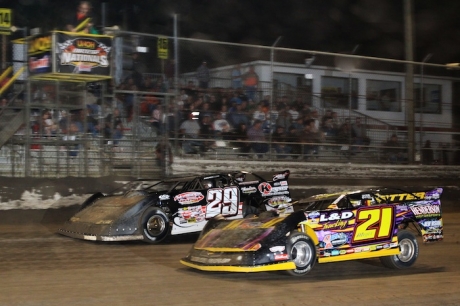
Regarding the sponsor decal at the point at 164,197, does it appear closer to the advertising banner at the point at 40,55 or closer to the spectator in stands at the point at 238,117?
the advertising banner at the point at 40,55

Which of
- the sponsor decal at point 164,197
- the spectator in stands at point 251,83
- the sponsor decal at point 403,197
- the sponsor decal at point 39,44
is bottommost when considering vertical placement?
the sponsor decal at point 164,197

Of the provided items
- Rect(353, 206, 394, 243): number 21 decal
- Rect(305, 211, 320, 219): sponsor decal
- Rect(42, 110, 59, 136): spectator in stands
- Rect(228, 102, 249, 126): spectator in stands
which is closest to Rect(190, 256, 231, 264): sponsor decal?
Rect(305, 211, 320, 219): sponsor decal

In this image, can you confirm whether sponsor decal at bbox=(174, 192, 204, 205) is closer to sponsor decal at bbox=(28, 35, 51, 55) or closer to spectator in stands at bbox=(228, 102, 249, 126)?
spectator in stands at bbox=(228, 102, 249, 126)

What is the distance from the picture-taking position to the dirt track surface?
722 centimetres

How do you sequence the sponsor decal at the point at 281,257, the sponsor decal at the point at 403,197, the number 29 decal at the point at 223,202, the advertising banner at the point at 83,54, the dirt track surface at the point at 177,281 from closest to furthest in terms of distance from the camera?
the dirt track surface at the point at 177,281 < the sponsor decal at the point at 281,257 < the sponsor decal at the point at 403,197 < the number 29 decal at the point at 223,202 < the advertising banner at the point at 83,54

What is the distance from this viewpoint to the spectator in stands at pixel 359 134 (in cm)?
1870

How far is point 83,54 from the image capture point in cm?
1526

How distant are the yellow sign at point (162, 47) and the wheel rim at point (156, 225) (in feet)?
17.9

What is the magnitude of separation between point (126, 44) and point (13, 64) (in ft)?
8.53

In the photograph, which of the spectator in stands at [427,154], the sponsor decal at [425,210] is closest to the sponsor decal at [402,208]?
the sponsor decal at [425,210]

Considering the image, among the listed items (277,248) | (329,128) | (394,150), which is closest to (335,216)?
(277,248)

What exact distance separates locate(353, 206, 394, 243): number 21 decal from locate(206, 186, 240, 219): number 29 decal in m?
3.94

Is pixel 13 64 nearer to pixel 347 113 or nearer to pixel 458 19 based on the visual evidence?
pixel 347 113

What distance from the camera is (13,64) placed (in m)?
15.5
